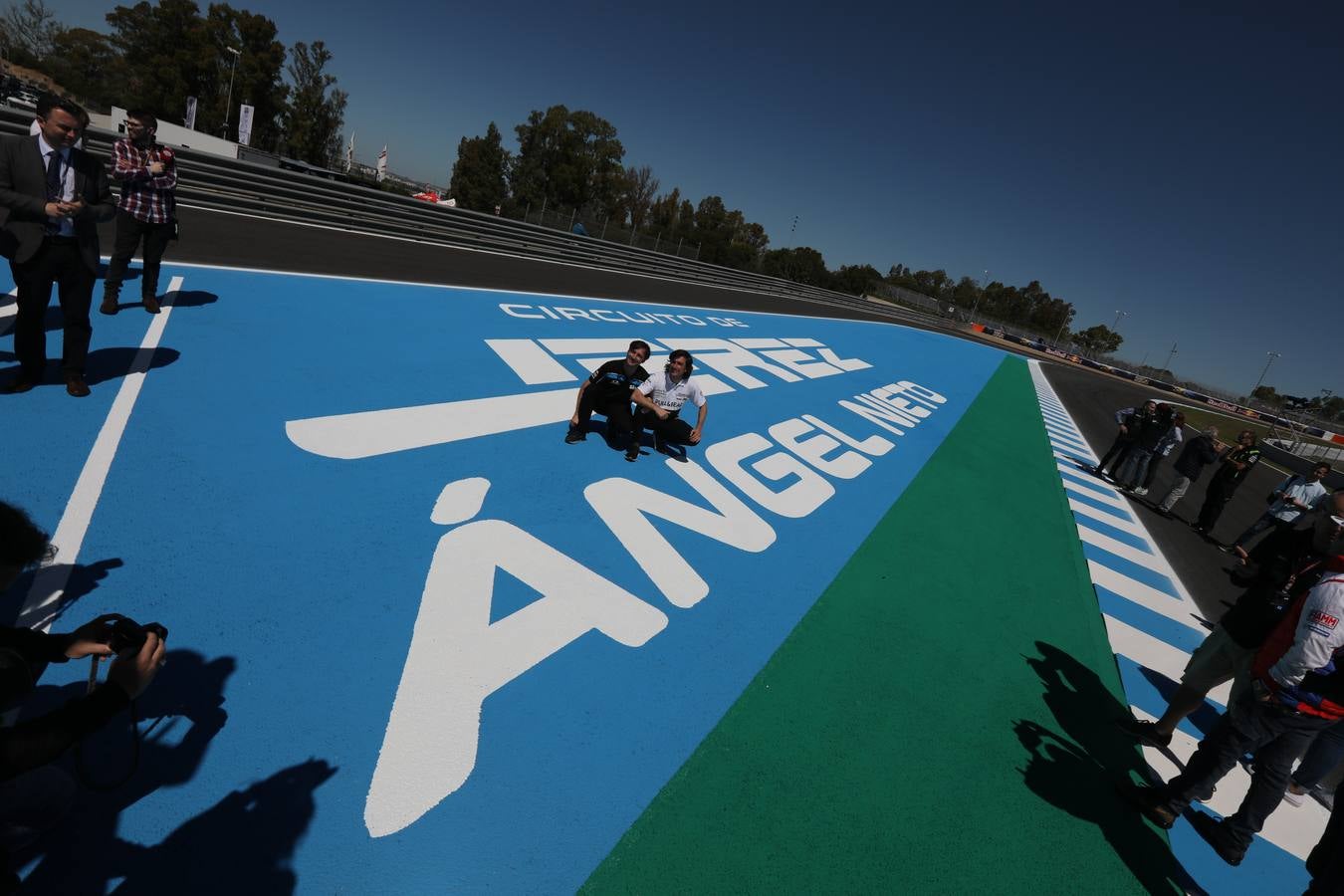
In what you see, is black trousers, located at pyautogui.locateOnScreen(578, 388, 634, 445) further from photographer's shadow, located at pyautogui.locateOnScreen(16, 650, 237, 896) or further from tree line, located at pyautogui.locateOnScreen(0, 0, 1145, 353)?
tree line, located at pyautogui.locateOnScreen(0, 0, 1145, 353)

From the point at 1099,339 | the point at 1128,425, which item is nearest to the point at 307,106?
the point at 1128,425

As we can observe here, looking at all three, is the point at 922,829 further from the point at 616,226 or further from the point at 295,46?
the point at 295,46

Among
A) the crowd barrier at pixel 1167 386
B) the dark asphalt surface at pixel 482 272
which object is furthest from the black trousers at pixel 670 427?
the crowd barrier at pixel 1167 386

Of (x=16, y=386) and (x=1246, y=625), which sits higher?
(x=1246, y=625)

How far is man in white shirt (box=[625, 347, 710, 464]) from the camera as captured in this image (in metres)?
6.74

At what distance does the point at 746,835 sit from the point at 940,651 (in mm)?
2821

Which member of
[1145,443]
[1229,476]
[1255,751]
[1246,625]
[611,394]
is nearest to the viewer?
[1255,751]

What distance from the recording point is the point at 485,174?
2089 inches

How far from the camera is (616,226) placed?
32.0 m

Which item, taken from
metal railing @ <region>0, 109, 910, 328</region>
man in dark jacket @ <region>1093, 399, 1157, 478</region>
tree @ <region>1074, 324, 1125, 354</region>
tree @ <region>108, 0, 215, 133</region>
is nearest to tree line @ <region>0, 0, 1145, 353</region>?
tree @ <region>108, 0, 215, 133</region>

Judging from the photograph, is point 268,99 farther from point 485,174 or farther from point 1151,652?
point 1151,652

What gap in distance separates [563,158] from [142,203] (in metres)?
50.9

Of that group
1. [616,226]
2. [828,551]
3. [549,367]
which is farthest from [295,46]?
[828,551]

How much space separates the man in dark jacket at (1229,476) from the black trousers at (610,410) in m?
10.5
